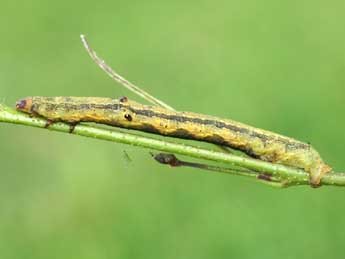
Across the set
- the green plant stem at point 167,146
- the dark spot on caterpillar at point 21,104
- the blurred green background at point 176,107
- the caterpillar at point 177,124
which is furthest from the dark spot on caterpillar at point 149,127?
the blurred green background at point 176,107

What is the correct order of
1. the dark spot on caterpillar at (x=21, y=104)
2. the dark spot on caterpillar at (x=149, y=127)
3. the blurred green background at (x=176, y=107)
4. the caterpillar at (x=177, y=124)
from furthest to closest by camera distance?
the blurred green background at (x=176, y=107)
the dark spot on caterpillar at (x=149, y=127)
the caterpillar at (x=177, y=124)
the dark spot on caterpillar at (x=21, y=104)

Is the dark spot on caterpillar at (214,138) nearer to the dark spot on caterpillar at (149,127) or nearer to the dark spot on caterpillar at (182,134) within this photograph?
the dark spot on caterpillar at (182,134)

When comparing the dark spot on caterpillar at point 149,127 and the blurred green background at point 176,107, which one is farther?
the blurred green background at point 176,107

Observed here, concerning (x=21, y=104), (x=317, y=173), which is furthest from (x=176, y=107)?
(x=21, y=104)

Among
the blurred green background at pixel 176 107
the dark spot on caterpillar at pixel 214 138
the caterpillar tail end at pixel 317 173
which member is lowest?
the caterpillar tail end at pixel 317 173

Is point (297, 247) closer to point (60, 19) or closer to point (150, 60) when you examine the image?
point (150, 60)

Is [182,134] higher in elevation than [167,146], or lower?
higher

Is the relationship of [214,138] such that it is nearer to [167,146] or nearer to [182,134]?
[182,134]
